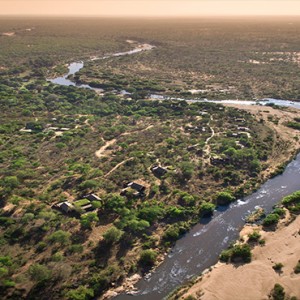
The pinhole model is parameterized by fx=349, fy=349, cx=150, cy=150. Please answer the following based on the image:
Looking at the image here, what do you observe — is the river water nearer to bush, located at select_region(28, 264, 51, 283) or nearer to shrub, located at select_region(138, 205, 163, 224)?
shrub, located at select_region(138, 205, 163, 224)

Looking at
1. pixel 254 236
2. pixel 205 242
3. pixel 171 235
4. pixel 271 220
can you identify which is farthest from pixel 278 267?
pixel 171 235

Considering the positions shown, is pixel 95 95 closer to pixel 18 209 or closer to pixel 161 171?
pixel 161 171

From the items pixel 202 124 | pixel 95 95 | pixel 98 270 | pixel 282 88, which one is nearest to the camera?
pixel 98 270

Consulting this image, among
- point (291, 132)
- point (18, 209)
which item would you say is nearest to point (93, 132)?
point (18, 209)

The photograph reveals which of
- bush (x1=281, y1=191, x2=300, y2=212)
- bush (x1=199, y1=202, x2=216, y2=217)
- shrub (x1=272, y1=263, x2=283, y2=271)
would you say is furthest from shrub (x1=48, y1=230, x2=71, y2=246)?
bush (x1=281, y1=191, x2=300, y2=212)

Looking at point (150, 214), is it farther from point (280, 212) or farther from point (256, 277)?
point (280, 212)

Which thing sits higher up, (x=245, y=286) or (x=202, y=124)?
(x=202, y=124)

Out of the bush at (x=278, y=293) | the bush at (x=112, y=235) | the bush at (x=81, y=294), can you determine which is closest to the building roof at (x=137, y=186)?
the bush at (x=112, y=235)
